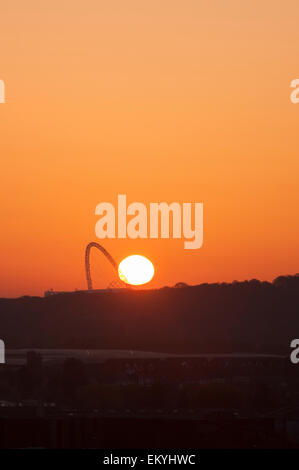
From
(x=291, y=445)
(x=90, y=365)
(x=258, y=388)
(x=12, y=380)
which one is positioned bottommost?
(x=291, y=445)

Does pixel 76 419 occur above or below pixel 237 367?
below

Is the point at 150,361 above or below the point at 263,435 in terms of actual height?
above

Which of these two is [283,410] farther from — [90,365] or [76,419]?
[90,365]

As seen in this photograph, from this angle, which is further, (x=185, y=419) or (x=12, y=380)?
(x=12, y=380)

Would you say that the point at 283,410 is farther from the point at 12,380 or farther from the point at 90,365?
the point at 90,365
